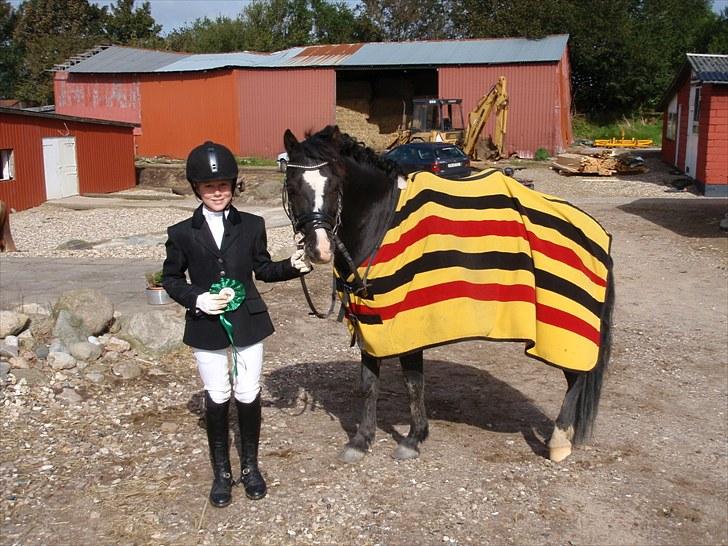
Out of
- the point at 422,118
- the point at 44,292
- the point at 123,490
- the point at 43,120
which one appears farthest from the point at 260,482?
the point at 422,118

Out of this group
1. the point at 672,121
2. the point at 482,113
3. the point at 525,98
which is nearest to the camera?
the point at 482,113

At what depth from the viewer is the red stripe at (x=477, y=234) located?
411 cm

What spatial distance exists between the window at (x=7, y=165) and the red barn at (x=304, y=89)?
10.9m

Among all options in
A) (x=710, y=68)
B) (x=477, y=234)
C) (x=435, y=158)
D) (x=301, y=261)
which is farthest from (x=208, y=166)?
(x=710, y=68)

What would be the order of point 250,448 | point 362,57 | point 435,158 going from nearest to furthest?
point 250,448, point 435,158, point 362,57

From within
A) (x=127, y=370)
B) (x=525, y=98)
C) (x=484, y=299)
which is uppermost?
(x=525, y=98)

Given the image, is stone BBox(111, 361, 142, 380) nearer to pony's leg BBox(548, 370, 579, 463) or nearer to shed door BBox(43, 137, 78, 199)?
pony's leg BBox(548, 370, 579, 463)

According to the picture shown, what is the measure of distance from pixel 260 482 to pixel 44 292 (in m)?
5.74

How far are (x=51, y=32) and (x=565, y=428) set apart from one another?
61.8 m

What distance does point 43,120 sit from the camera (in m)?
21.6

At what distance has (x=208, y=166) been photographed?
11.4 feet

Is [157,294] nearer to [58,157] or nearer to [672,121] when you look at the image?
[58,157]

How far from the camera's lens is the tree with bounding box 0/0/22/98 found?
2255 inches

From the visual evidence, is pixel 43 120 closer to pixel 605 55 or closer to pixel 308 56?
pixel 308 56
